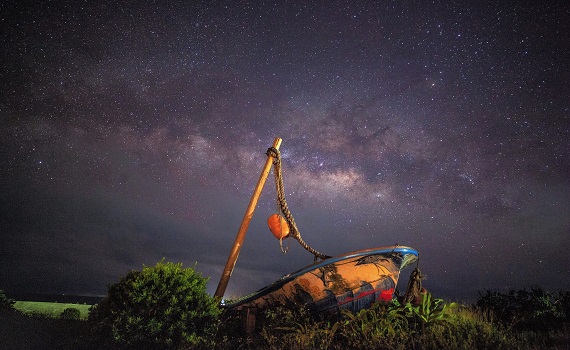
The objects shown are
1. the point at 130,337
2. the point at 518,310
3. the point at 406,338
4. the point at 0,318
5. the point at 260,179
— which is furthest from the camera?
the point at 260,179

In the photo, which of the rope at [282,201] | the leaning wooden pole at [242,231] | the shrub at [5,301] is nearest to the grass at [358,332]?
the leaning wooden pole at [242,231]

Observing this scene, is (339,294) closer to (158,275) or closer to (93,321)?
(158,275)

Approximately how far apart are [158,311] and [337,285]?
408 centimetres

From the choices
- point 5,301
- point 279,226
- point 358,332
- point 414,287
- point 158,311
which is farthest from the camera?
point 279,226

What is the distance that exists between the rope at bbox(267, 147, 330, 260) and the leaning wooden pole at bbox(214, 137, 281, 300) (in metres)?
0.21

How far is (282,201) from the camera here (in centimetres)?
1051

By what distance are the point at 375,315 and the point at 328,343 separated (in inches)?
55.9

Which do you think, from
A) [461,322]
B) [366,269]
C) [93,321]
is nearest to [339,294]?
[366,269]

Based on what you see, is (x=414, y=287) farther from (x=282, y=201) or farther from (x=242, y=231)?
(x=242, y=231)

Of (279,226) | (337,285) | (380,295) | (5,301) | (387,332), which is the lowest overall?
(387,332)

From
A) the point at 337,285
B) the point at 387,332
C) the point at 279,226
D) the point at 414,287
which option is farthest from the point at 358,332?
the point at 279,226

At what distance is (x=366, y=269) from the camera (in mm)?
7965

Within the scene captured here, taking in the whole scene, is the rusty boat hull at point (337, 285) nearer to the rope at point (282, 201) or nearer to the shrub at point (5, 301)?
the rope at point (282, 201)

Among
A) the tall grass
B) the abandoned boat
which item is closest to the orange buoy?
the abandoned boat
